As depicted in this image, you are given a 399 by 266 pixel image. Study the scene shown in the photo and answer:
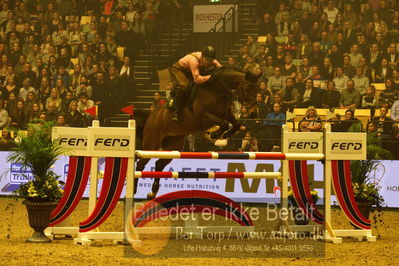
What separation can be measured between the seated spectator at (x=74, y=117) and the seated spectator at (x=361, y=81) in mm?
6743

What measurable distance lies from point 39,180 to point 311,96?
31.0 feet

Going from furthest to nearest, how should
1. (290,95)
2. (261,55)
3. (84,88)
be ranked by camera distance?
(84,88)
(261,55)
(290,95)

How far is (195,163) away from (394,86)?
558cm

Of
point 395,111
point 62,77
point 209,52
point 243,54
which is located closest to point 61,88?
point 62,77

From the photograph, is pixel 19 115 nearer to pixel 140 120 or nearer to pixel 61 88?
pixel 61 88

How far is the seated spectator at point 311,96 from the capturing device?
1677cm

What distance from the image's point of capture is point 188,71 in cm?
1057

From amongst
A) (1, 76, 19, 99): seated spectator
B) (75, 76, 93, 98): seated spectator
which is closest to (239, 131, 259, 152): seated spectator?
(75, 76, 93, 98): seated spectator

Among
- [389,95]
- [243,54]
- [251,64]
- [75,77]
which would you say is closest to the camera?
[389,95]

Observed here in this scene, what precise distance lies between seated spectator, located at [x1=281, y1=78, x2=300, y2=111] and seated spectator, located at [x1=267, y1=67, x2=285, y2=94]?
275 millimetres

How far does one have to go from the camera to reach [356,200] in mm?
9758

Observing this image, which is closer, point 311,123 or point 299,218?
point 299,218

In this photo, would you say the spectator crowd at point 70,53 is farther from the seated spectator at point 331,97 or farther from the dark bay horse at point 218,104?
the dark bay horse at point 218,104

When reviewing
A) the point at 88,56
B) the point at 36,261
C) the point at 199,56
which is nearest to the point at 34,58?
the point at 88,56
